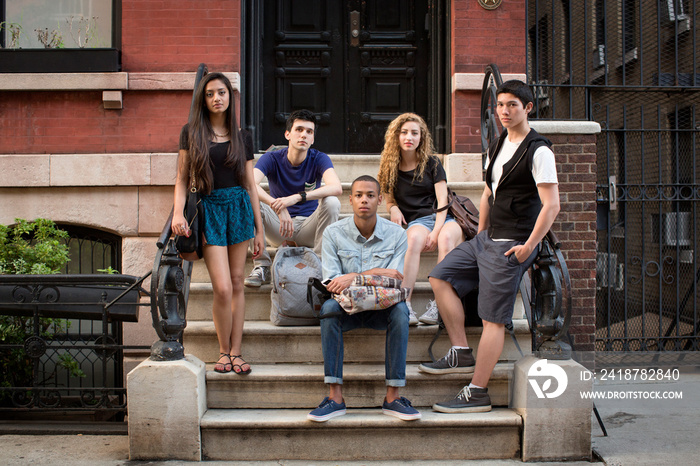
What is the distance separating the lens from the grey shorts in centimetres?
393

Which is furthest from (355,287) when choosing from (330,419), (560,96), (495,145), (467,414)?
(560,96)

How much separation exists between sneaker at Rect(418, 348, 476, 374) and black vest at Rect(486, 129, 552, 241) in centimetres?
84

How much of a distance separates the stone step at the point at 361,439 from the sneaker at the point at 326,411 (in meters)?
0.04

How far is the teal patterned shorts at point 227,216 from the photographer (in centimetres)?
413

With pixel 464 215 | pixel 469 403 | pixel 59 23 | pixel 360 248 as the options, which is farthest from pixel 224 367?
pixel 59 23

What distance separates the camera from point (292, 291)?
14.8ft

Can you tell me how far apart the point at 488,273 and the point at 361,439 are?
1332 mm

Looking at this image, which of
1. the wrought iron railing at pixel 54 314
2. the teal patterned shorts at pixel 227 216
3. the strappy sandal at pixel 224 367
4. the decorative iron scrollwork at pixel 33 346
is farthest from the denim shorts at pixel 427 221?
the decorative iron scrollwork at pixel 33 346

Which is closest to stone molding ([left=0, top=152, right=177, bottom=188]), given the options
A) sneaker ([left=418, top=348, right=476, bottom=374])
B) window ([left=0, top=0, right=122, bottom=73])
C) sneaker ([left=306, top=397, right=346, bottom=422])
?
window ([left=0, top=0, right=122, bottom=73])

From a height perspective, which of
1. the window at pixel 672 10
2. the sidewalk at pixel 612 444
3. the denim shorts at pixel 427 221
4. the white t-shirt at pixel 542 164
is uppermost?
the window at pixel 672 10

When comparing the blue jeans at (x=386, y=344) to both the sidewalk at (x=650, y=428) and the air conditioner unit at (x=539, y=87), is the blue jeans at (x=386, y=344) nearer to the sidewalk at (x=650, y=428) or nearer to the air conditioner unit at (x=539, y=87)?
the sidewalk at (x=650, y=428)

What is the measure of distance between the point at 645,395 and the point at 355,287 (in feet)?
10.2

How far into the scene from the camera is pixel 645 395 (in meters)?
5.35

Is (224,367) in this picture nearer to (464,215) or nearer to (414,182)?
(414,182)
